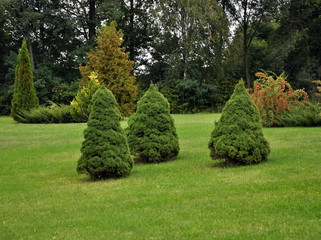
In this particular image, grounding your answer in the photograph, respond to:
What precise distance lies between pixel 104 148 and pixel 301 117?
37.4 ft

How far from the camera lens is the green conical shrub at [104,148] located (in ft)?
29.8

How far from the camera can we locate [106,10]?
39.9 metres

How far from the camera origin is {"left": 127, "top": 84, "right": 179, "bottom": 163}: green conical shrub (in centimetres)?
1103

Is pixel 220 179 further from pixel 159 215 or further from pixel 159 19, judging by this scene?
pixel 159 19

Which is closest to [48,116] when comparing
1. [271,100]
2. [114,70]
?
[114,70]

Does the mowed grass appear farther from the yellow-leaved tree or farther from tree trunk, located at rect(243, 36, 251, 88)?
tree trunk, located at rect(243, 36, 251, 88)

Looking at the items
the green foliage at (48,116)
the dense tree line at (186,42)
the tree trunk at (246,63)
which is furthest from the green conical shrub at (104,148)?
the tree trunk at (246,63)

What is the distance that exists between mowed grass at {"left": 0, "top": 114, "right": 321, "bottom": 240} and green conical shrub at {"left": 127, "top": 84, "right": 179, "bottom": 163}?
0.44 meters

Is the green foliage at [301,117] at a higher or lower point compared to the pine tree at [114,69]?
lower

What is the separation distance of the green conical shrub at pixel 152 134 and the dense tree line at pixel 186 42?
26.7 meters

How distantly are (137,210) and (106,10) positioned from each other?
35.5 m

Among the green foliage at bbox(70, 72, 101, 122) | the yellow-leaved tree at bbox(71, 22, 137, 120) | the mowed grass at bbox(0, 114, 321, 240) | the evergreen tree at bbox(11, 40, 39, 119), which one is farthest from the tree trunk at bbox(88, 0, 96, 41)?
the mowed grass at bbox(0, 114, 321, 240)

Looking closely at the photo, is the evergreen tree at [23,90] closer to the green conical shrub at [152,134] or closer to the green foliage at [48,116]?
the green foliage at [48,116]

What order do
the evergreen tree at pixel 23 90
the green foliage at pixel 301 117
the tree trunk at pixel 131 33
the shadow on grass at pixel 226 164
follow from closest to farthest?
the shadow on grass at pixel 226 164
the green foliage at pixel 301 117
the evergreen tree at pixel 23 90
the tree trunk at pixel 131 33
